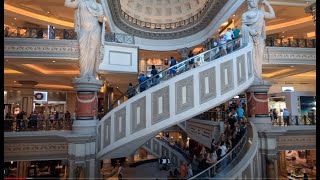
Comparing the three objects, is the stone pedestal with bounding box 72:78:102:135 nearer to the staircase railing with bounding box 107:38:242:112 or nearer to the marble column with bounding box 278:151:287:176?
the staircase railing with bounding box 107:38:242:112

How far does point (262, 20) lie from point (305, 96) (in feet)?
16.9

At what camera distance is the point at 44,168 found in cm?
1147

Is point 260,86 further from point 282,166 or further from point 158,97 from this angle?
point 282,166

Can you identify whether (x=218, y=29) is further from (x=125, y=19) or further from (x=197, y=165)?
(x=197, y=165)

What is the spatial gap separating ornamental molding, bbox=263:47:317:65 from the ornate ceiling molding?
472cm

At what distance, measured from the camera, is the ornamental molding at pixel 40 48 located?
824 cm

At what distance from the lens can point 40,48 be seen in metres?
8.49

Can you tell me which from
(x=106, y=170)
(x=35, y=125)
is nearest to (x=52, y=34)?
(x=35, y=125)

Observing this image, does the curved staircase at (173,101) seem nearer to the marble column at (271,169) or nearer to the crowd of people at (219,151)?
the crowd of people at (219,151)

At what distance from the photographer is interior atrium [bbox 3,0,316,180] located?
6777 millimetres

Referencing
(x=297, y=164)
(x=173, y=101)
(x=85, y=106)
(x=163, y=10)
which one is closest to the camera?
(x=173, y=101)

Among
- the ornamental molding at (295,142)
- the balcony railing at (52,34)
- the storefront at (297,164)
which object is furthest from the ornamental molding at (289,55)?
the balcony railing at (52,34)

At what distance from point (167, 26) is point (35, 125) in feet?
38.3

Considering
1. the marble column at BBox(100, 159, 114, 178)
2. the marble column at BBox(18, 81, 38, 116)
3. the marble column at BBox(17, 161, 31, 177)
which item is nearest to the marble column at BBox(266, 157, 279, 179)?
the marble column at BBox(100, 159, 114, 178)
